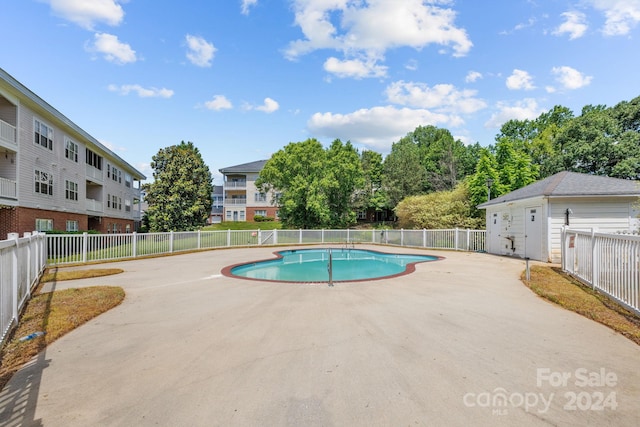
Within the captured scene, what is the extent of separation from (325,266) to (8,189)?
14784 mm

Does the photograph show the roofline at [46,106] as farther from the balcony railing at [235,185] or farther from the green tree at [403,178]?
the green tree at [403,178]

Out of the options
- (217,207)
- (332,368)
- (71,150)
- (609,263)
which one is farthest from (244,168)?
(332,368)

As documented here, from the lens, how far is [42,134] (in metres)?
16.3

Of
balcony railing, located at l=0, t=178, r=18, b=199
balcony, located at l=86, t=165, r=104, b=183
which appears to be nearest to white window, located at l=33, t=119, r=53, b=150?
balcony railing, located at l=0, t=178, r=18, b=199

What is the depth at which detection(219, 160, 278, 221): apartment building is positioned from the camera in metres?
39.5

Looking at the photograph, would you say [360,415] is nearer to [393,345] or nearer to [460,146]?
[393,345]

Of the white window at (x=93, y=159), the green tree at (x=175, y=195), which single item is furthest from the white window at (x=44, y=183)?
the green tree at (x=175, y=195)

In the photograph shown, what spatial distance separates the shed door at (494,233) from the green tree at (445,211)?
549 cm

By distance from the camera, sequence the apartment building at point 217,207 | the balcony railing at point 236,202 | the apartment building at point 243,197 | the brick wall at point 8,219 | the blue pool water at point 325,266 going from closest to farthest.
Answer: the blue pool water at point 325,266 < the brick wall at point 8,219 < the apartment building at point 243,197 < the balcony railing at point 236,202 < the apartment building at point 217,207

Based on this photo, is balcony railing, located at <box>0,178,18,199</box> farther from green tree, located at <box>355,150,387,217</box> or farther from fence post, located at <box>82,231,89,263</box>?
green tree, located at <box>355,150,387,217</box>

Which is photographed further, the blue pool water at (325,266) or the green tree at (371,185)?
the green tree at (371,185)

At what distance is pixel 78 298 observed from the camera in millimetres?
6176

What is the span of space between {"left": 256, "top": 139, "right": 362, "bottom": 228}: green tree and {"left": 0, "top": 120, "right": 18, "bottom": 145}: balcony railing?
49.6 feet

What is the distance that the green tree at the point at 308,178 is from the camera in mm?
25172
